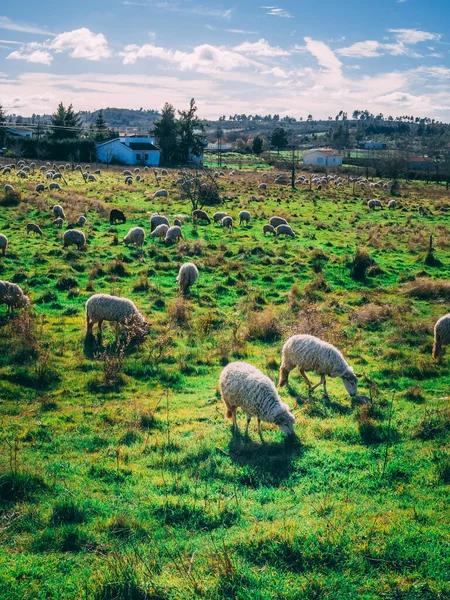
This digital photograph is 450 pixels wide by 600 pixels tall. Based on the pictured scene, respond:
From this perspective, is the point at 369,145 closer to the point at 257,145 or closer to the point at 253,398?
the point at 257,145

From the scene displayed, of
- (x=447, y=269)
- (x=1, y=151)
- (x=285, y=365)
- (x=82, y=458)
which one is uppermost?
(x=1, y=151)

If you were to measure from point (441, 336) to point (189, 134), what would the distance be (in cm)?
7456

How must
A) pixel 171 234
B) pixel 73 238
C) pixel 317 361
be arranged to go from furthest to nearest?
pixel 171 234 → pixel 73 238 → pixel 317 361

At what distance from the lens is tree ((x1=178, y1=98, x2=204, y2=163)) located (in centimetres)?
8019

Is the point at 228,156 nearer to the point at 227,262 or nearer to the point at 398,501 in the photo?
the point at 227,262

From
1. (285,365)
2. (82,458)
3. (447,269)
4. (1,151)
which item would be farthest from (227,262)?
(1,151)

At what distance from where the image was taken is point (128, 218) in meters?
31.9

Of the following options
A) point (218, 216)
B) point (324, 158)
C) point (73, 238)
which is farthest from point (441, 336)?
point (324, 158)

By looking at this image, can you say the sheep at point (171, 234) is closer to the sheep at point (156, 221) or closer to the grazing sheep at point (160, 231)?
the grazing sheep at point (160, 231)

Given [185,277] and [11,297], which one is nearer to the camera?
[11,297]

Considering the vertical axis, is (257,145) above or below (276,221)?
above

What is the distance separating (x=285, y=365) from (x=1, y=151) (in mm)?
77698

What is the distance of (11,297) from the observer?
48.7 feet

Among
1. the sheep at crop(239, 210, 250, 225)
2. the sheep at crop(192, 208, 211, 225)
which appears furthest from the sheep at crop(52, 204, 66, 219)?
the sheep at crop(239, 210, 250, 225)
